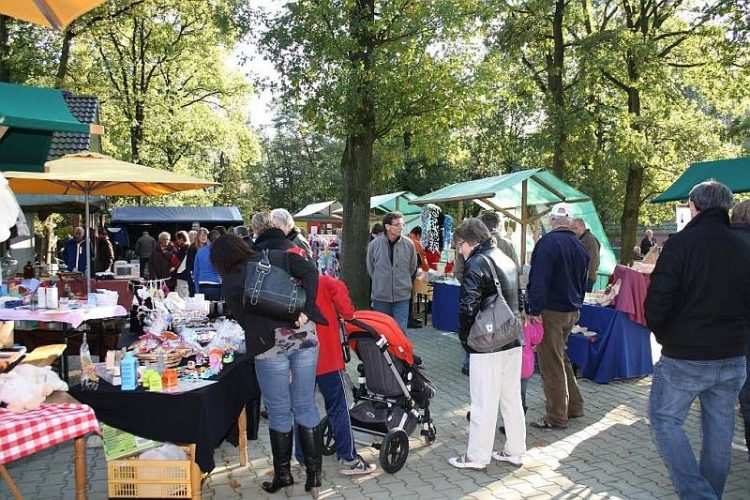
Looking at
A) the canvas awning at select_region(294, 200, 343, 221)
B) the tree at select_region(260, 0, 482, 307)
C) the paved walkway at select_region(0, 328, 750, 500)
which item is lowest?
the paved walkway at select_region(0, 328, 750, 500)

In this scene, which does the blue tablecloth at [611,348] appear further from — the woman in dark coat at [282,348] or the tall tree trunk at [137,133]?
the tall tree trunk at [137,133]

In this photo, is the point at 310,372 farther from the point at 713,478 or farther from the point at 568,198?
the point at 568,198

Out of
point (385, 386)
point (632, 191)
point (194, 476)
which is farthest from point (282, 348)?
point (632, 191)

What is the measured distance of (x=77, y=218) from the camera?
20.8m

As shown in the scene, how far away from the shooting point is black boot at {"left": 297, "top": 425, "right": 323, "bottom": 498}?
4.11 metres

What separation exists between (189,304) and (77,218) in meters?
17.1

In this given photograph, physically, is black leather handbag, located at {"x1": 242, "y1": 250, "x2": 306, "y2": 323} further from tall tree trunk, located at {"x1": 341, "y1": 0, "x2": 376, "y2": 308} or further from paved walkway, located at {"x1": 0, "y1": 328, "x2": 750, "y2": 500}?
tall tree trunk, located at {"x1": 341, "y1": 0, "x2": 376, "y2": 308}

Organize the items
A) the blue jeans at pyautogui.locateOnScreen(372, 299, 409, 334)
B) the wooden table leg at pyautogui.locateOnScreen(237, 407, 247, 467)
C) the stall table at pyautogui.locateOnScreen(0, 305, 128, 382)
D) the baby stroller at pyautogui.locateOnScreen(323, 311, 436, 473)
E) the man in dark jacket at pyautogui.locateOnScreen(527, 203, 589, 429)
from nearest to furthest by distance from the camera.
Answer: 1. the baby stroller at pyautogui.locateOnScreen(323, 311, 436, 473)
2. the wooden table leg at pyautogui.locateOnScreen(237, 407, 247, 467)
3. the man in dark jacket at pyautogui.locateOnScreen(527, 203, 589, 429)
4. the stall table at pyautogui.locateOnScreen(0, 305, 128, 382)
5. the blue jeans at pyautogui.locateOnScreen(372, 299, 409, 334)

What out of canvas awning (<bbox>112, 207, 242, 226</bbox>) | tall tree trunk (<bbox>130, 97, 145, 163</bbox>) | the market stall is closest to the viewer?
the market stall

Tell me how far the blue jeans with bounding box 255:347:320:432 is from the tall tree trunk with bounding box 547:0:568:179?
48.5 feet

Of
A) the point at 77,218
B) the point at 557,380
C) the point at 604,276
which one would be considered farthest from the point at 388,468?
the point at 77,218

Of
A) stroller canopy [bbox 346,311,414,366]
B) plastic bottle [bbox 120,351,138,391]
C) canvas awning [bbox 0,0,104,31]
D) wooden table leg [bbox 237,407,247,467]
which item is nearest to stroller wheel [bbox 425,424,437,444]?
stroller canopy [bbox 346,311,414,366]

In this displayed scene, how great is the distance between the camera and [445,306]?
32.7 ft

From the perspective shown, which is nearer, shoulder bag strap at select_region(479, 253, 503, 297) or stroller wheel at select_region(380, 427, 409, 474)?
shoulder bag strap at select_region(479, 253, 503, 297)
